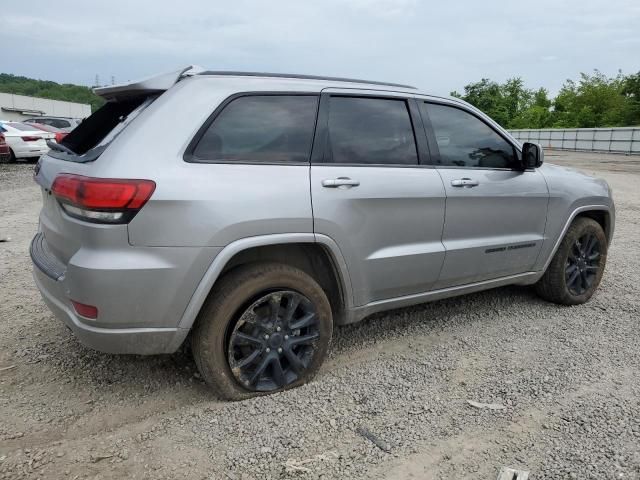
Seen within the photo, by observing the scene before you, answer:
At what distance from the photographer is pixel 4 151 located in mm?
16234

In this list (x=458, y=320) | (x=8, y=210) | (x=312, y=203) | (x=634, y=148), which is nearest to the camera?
(x=312, y=203)

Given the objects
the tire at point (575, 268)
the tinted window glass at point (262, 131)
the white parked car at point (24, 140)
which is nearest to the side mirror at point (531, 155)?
the tire at point (575, 268)

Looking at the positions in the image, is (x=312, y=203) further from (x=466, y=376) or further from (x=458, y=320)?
(x=458, y=320)

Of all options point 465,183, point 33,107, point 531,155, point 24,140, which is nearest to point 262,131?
point 465,183

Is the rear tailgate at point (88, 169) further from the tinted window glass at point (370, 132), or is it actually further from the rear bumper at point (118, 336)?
the tinted window glass at point (370, 132)

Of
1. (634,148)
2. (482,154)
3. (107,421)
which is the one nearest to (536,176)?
(482,154)

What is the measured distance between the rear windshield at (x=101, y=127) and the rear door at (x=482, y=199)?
189 centimetres

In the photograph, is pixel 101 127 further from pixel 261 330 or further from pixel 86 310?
pixel 261 330

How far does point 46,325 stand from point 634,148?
34.6m

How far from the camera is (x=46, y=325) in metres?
3.97

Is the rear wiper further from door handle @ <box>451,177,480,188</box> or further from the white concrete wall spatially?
the white concrete wall

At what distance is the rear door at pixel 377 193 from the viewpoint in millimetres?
3057

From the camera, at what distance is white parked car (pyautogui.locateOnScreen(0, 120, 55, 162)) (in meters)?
16.1

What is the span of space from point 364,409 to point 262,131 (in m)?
1.65
